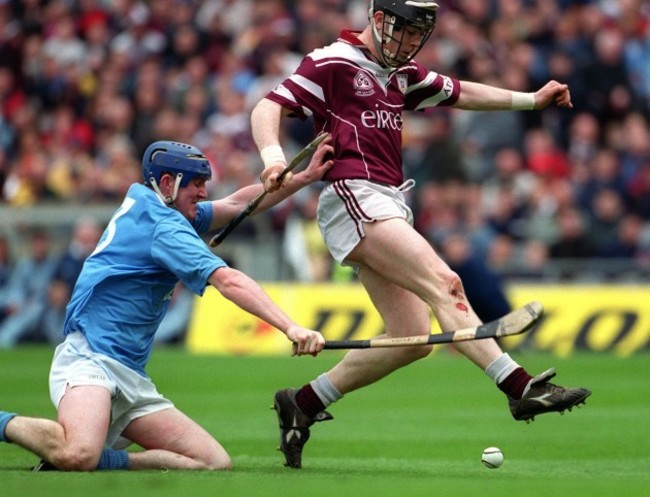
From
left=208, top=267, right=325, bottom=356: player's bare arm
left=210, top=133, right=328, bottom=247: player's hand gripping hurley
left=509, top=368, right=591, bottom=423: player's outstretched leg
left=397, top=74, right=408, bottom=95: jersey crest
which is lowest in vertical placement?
left=509, top=368, right=591, bottom=423: player's outstretched leg

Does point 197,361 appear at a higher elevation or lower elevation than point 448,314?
lower

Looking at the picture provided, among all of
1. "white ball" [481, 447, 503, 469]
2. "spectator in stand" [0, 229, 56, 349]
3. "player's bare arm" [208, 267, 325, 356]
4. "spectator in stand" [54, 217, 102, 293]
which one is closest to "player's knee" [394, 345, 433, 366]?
"white ball" [481, 447, 503, 469]

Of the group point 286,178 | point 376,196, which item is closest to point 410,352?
point 376,196

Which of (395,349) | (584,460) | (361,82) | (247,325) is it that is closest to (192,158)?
(361,82)

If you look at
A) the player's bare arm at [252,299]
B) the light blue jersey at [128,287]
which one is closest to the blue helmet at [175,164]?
the light blue jersey at [128,287]

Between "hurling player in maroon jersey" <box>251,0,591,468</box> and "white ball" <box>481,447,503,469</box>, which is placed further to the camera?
"white ball" <box>481,447,503,469</box>

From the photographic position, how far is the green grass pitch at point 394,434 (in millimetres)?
7582

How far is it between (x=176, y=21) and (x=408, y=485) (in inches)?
701

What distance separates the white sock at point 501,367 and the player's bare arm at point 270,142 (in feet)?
5.17

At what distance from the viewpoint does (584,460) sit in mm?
9484

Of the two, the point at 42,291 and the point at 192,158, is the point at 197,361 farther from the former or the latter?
the point at 192,158

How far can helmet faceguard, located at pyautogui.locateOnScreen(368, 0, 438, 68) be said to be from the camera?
8719 mm

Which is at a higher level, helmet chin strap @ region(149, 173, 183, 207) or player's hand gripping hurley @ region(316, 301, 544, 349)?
helmet chin strap @ region(149, 173, 183, 207)

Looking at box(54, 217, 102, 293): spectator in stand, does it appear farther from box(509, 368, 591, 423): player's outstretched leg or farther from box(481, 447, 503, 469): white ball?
box(509, 368, 591, 423): player's outstretched leg
